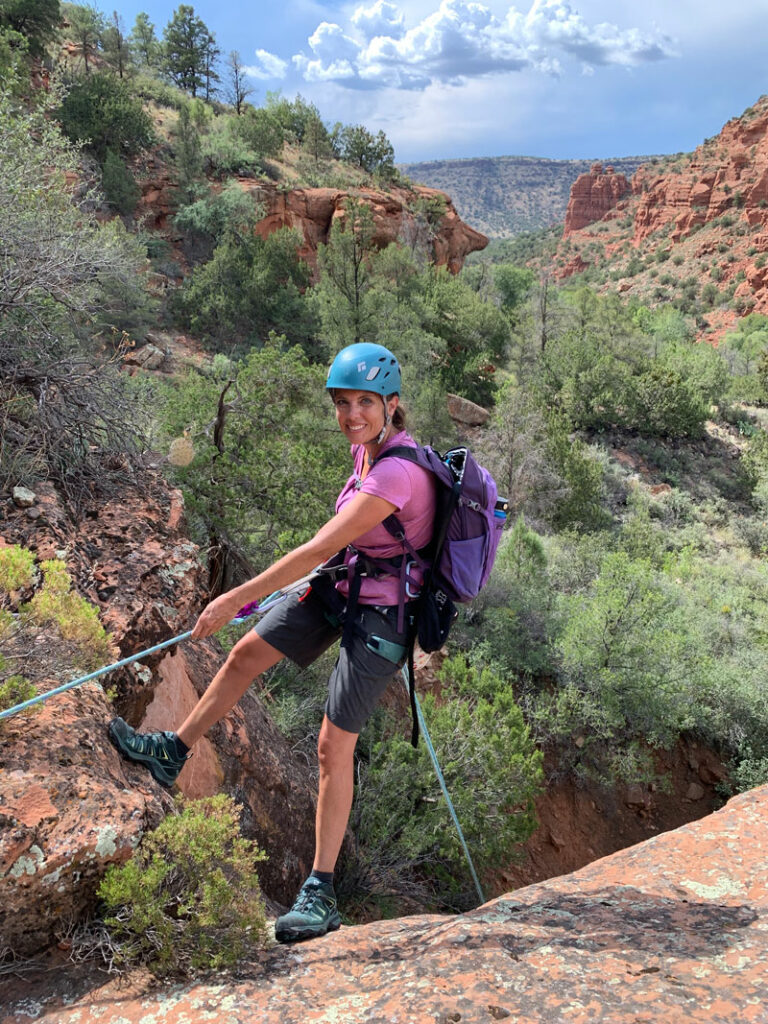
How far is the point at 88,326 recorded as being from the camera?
5.38 metres

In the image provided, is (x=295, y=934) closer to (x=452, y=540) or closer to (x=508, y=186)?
(x=452, y=540)

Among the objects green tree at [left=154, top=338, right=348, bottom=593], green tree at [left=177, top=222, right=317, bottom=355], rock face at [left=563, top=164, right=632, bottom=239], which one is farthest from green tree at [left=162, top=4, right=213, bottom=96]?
rock face at [left=563, top=164, right=632, bottom=239]

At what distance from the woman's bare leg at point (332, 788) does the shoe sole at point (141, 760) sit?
544mm

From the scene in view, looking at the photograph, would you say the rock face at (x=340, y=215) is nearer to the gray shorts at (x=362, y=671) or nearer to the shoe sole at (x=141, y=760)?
the gray shorts at (x=362, y=671)

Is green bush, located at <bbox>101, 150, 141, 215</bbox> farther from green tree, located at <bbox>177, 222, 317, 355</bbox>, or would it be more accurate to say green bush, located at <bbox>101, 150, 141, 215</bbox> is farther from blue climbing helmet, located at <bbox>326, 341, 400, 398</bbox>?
blue climbing helmet, located at <bbox>326, 341, 400, 398</bbox>

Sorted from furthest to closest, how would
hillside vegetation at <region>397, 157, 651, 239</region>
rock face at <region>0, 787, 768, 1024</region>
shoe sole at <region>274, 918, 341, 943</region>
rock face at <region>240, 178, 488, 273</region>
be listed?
hillside vegetation at <region>397, 157, 651, 239</region> → rock face at <region>240, 178, 488, 273</region> → shoe sole at <region>274, 918, 341, 943</region> → rock face at <region>0, 787, 768, 1024</region>

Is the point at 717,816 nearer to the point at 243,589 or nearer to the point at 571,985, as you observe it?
the point at 571,985

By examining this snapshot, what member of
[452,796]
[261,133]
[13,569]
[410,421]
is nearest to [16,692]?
[13,569]

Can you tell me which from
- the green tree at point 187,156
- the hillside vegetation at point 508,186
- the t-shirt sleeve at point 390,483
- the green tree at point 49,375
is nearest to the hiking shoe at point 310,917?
the t-shirt sleeve at point 390,483

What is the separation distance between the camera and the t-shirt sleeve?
201 cm

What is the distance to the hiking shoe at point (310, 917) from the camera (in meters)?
2.03

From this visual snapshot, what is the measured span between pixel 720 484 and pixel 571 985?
21375mm

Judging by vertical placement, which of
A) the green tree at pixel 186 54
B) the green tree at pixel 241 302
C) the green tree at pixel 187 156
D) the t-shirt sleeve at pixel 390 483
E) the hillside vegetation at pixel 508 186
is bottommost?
the t-shirt sleeve at pixel 390 483

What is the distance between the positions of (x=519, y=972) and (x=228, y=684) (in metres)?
1.30
